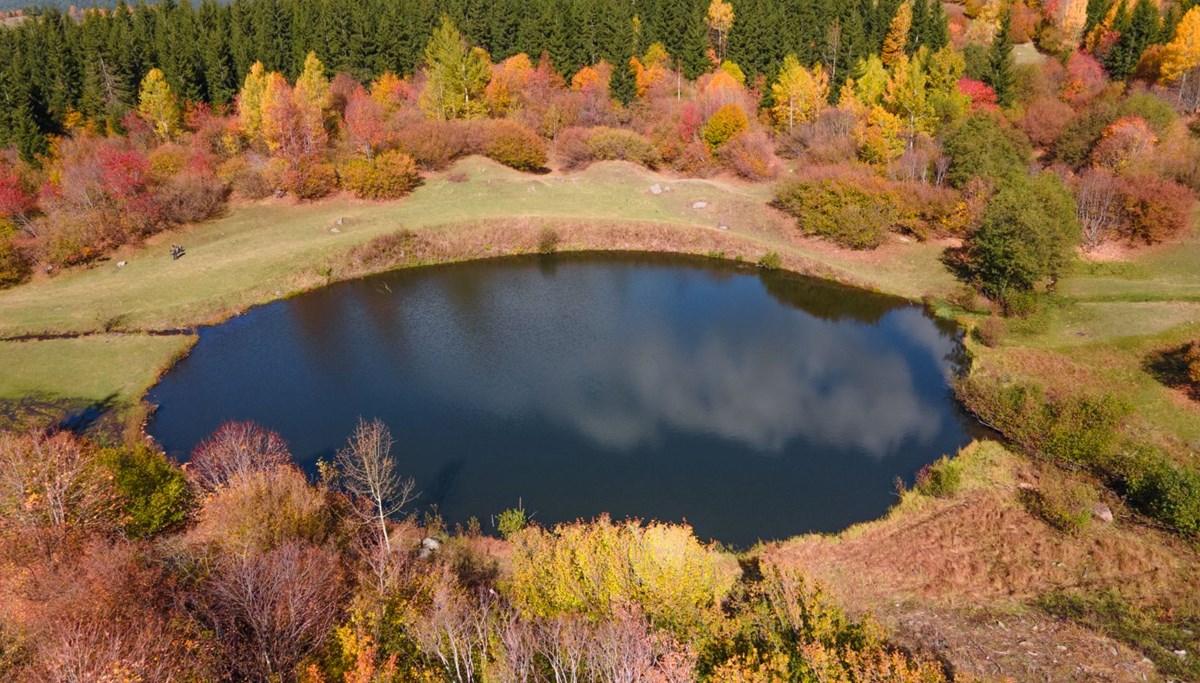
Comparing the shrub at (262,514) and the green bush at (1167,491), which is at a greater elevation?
the shrub at (262,514)

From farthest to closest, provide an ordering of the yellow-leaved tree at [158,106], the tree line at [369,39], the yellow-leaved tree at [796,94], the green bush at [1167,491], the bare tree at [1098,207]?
the yellow-leaved tree at [796,94], the tree line at [369,39], the yellow-leaved tree at [158,106], the bare tree at [1098,207], the green bush at [1167,491]

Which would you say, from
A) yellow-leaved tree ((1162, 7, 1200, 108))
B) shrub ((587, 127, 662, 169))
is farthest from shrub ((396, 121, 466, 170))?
yellow-leaved tree ((1162, 7, 1200, 108))

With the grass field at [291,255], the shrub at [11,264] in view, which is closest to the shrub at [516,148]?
the grass field at [291,255]

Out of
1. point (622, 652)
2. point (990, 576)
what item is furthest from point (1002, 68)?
point (622, 652)

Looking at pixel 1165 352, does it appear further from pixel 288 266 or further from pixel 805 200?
pixel 288 266

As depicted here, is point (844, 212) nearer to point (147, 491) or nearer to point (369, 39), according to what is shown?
point (147, 491)

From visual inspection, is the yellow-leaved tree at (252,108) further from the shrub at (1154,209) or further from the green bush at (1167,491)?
the shrub at (1154,209)

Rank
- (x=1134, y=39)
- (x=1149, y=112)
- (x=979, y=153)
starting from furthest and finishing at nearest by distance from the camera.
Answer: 1. (x=1134, y=39)
2. (x=1149, y=112)
3. (x=979, y=153)
